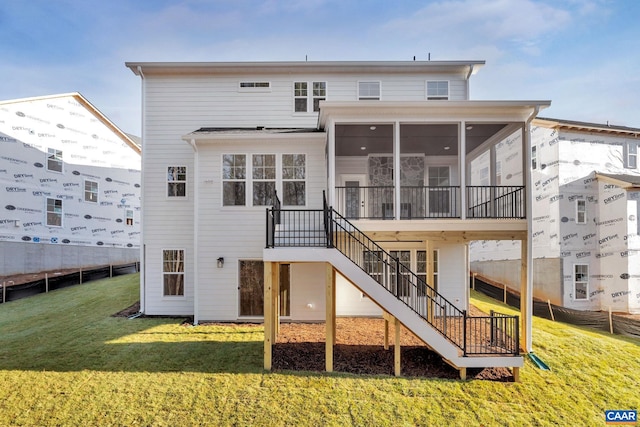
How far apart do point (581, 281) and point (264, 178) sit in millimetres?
14350

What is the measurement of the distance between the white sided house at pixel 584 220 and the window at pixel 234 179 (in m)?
13.1

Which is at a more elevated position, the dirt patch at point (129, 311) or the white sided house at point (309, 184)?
the white sided house at point (309, 184)

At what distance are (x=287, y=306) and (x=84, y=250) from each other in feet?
46.4

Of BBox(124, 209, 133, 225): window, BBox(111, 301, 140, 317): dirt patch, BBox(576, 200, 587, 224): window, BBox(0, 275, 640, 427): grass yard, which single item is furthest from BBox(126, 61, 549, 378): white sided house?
BBox(124, 209, 133, 225): window

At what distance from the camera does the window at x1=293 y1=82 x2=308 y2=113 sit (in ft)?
37.5

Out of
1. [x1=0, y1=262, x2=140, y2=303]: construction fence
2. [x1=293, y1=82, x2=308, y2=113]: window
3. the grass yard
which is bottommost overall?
the grass yard

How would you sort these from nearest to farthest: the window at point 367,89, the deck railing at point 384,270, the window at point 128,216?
1. the deck railing at point 384,270
2. the window at point 367,89
3. the window at point 128,216

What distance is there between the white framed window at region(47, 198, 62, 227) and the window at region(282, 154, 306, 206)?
13.9 meters

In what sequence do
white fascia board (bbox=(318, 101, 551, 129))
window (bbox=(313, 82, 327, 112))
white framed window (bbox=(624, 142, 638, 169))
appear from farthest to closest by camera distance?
white framed window (bbox=(624, 142, 638, 169)) < window (bbox=(313, 82, 327, 112)) < white fascia board (bbox=(318, 101, 551, 129))

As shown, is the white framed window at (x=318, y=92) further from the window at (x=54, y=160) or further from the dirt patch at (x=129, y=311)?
the window at (x=54, y=160)

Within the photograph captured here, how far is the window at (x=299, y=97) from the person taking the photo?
1143 cm

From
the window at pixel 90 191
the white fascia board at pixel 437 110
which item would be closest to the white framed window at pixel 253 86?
the white fascia board at pixel 437 110

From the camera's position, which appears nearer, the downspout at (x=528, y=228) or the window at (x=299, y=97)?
the downspout at (x=528, y=228)

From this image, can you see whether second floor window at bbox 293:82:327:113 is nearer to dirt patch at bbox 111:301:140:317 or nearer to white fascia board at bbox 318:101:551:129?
white fascia board at bbox 318:101:551:129
